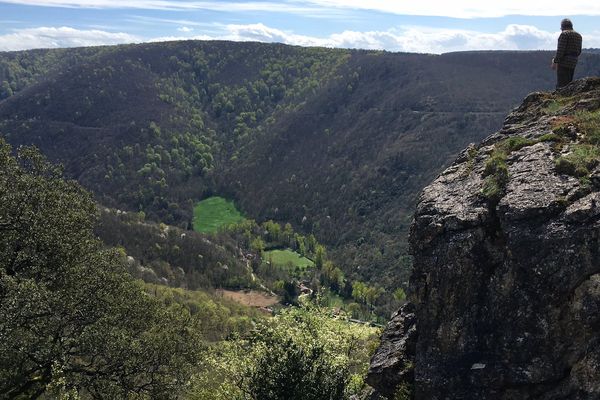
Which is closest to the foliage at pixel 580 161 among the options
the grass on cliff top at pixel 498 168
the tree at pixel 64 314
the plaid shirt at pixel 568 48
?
the grass on cliff top at pixel 498 168

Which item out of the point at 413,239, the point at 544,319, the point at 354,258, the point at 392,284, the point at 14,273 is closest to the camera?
the point at 544,319

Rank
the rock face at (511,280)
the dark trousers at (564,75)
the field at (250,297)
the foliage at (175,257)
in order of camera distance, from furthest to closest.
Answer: the foliage at (175,257) → the field at (250,297) → the dark trousers at (564,75) → the rock face at (511,280)

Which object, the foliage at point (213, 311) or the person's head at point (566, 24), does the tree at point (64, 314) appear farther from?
the foliage at point (213, 311)

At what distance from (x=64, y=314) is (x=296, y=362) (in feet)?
41.2

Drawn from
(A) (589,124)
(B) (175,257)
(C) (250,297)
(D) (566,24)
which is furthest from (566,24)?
(B) (175,257)

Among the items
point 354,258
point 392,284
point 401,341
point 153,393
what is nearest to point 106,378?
point 153,393

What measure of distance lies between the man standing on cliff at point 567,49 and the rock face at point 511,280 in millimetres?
6528

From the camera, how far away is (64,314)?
1086 inches

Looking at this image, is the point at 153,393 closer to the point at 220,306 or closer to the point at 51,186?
the point at 51,186

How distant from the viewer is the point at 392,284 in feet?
531

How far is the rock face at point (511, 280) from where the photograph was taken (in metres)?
17.6

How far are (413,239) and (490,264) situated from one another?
3.95m

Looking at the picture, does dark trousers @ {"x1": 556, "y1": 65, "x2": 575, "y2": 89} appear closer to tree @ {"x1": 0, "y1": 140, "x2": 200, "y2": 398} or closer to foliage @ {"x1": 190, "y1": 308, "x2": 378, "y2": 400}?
foliage @ {"x1": 190, "y1": 308, "x2": 378, "y2": 400}

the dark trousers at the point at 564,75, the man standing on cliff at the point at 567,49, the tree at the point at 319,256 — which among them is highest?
the man standing on cliff at the point at 567,49
